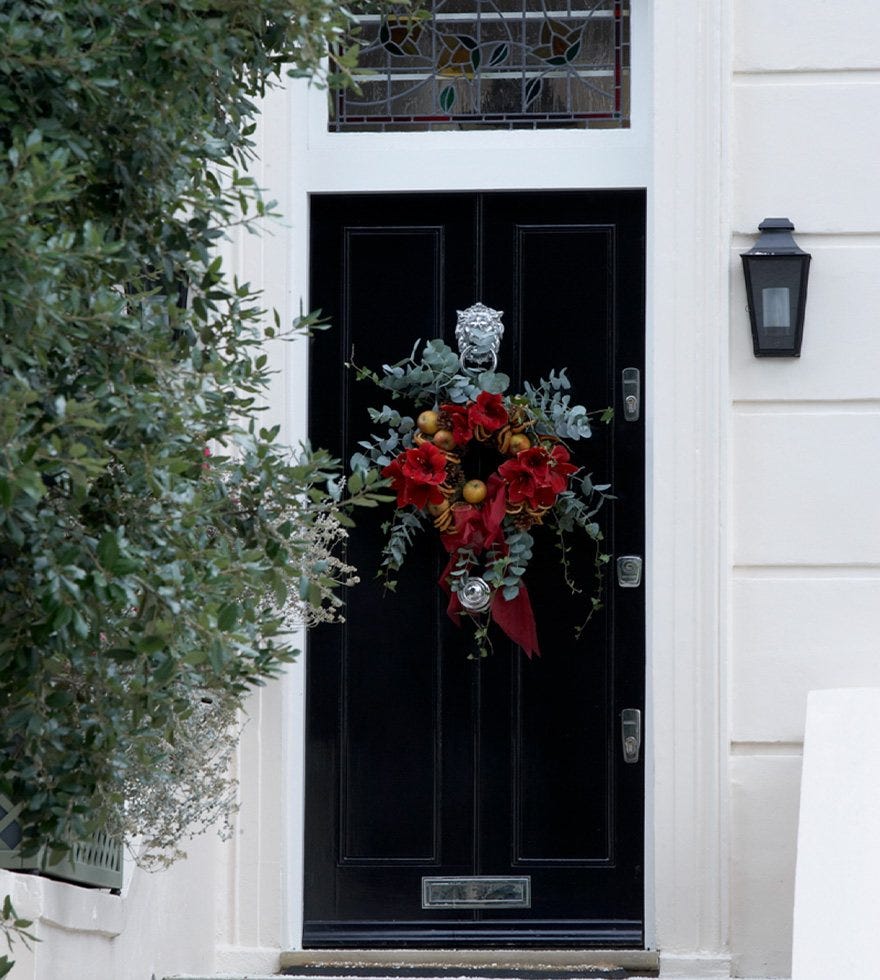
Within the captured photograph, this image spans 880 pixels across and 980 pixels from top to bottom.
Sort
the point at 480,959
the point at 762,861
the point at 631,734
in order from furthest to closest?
1. the point at 631,734
2. the point at 480,959
3. the point at 762,861

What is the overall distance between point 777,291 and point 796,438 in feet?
1.36

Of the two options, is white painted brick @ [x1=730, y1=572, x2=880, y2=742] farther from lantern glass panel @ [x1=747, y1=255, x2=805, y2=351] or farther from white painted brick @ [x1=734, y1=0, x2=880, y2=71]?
white painted brick @ [x1=734, y1=0, x2=880, y2=71]

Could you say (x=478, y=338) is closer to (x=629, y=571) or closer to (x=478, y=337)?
(x=478, y=337)

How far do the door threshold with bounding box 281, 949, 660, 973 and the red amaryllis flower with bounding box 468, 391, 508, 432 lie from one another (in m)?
1.50

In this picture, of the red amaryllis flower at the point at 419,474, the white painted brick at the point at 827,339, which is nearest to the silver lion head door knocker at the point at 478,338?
the red amaryllis flower at the point at 419,474

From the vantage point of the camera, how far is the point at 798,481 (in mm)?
4391

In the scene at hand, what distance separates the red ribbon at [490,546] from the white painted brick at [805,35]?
1.43 meters

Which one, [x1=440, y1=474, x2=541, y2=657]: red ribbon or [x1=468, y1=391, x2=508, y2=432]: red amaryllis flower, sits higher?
[x1=468, y1=391, x2=508, y2=432]: red amaryllis flower

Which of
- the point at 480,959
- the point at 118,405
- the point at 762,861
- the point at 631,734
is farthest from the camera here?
the point at 631,734

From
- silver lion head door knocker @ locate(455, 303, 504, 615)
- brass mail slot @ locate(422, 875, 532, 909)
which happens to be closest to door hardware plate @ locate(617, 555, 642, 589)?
silver lion head door knocker @ locate(455, 303, 504, 615)

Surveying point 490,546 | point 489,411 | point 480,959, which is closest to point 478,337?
point 489,411

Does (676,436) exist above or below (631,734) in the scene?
above

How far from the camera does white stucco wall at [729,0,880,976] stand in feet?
14.2

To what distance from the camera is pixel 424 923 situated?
4.54 meters
